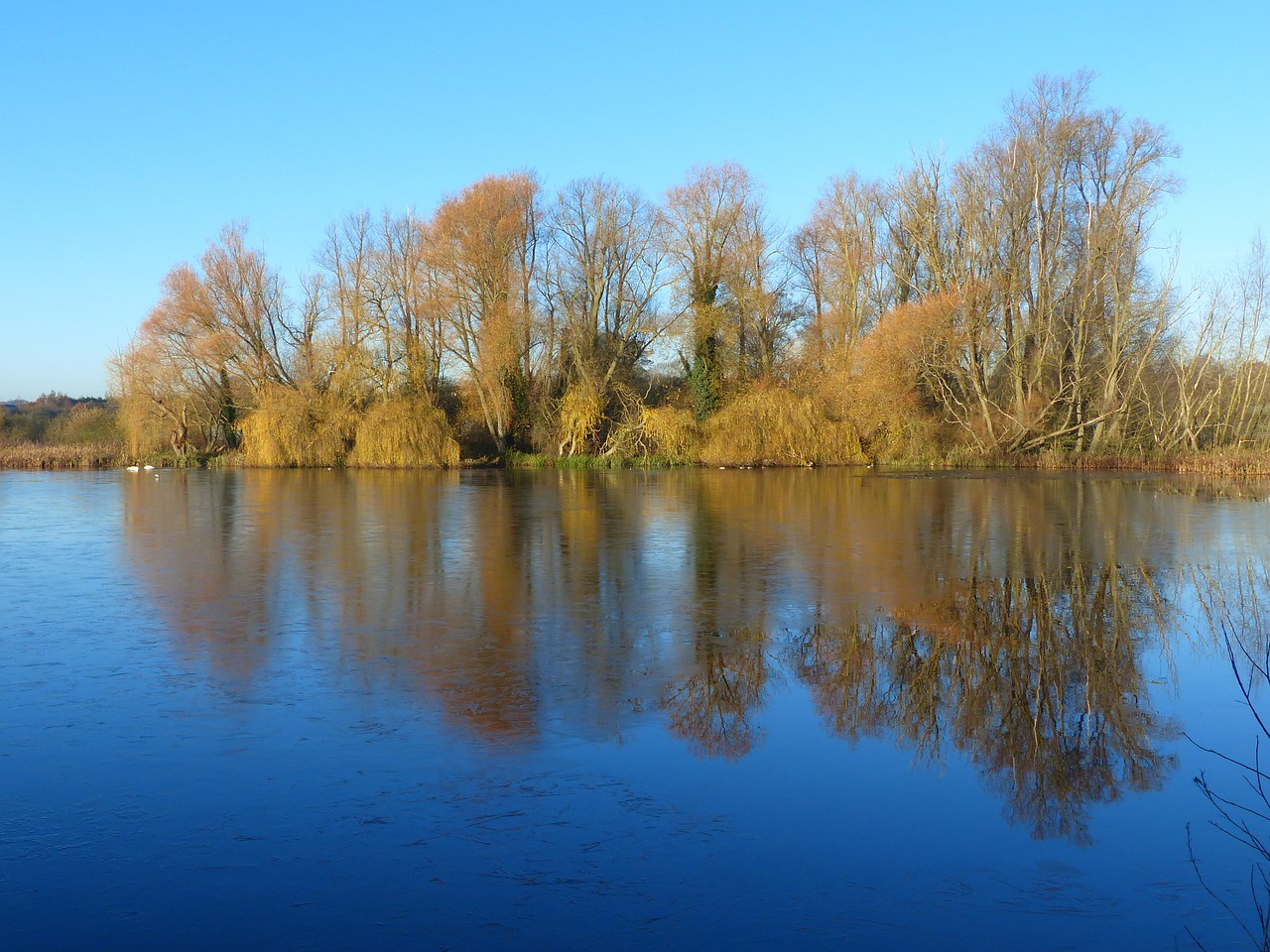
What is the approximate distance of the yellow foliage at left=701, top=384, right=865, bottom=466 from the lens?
34.7m

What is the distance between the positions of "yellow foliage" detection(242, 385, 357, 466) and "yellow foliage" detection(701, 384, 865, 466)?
41.9 ft

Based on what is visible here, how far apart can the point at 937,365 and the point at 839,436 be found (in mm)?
4075

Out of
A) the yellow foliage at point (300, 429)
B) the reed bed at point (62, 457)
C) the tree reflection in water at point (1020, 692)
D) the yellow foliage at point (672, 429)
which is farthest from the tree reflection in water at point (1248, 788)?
the reed bed at point (62, 457)

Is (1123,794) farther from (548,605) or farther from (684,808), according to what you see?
(548,605)

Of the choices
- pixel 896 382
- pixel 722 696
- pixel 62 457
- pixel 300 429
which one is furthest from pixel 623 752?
pixel 62 457

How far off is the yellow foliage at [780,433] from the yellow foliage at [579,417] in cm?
415

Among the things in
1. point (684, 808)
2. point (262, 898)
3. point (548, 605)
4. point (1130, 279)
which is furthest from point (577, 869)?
point (1130, 279)

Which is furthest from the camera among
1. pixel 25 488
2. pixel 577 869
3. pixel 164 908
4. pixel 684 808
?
pixel 25 488

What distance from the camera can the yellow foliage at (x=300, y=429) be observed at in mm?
36250

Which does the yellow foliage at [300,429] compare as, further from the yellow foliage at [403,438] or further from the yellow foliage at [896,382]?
the yellow foliage at [896,382]

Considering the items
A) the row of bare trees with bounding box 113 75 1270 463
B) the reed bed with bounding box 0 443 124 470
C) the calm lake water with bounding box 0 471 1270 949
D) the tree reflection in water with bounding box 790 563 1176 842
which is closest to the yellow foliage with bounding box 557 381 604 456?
the row of bare trees with bounding box 113 75 1270 463

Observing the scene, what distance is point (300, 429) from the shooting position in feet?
119

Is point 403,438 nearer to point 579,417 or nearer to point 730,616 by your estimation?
point 579,417

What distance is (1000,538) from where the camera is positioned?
13.6 meters
